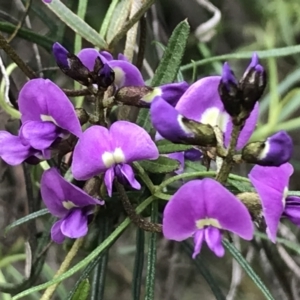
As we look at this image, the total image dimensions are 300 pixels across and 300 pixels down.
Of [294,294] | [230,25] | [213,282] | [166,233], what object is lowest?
[294,294]

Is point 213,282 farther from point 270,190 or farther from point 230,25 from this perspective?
point 230,25

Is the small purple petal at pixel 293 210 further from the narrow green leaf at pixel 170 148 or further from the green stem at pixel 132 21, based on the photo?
the green stem at pixel 132 21

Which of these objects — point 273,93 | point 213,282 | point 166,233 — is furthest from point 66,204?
point 273,93

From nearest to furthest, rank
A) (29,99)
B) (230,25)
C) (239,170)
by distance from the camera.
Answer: (29,99), (239,170), (230,25)

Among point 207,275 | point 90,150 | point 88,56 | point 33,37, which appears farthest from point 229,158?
point 33,37

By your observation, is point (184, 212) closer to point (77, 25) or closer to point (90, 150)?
point (90, 150)

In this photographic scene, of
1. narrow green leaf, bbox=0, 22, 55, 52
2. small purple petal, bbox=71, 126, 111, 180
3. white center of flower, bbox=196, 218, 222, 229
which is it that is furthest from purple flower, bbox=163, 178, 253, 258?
narrow green leaf, bbox=0, 22, 55, 52

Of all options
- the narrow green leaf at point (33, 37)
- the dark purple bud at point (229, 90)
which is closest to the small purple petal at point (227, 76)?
the dark purple bud at point (229, 90)
